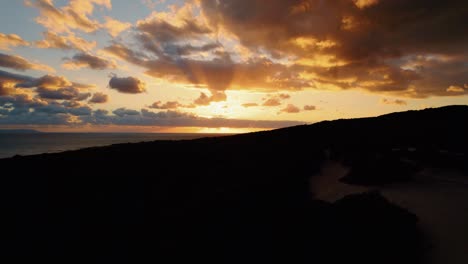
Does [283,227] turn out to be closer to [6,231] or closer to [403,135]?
[6,231]

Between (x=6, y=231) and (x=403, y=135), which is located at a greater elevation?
(x=403, y=135)

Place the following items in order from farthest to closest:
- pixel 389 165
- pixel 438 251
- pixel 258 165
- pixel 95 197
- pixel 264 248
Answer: pixel 258 165 → pixel 389 165 → pixel 95 197 → pixel 438 251 → pixel 264 248

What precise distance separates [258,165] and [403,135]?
15.2 metres

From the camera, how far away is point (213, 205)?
313 inches

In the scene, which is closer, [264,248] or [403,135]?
[264,248]

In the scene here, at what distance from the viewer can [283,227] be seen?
6250mm

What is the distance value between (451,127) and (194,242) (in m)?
25.2

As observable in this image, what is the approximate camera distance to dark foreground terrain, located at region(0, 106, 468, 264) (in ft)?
18.7

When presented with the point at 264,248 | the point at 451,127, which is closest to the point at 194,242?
the point at 264,248

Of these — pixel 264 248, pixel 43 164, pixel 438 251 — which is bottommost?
pixel 438 251

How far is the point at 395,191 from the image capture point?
34.2 feet

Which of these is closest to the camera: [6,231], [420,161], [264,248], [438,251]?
[264,248]

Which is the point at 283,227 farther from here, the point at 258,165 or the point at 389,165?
the point at 258,165

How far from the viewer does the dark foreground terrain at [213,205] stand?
5.70 meters
